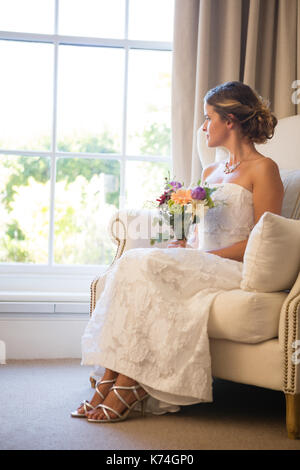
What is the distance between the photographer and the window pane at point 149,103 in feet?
13.2

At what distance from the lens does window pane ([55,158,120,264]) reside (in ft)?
13.0

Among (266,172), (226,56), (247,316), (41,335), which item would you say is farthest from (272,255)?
(226,56)

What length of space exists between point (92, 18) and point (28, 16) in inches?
16.5

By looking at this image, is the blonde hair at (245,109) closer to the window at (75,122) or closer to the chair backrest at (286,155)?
the chair backrest at (286,155)

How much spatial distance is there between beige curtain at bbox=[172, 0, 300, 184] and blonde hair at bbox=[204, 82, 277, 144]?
0.87 meters

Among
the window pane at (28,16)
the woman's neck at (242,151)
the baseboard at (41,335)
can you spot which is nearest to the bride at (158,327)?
the woman's neck at (242,151)

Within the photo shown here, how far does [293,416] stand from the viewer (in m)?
2.05

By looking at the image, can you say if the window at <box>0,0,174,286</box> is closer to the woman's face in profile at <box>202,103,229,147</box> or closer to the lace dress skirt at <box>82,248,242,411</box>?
the woman's face in profile at <box>202,103,229,147</box>

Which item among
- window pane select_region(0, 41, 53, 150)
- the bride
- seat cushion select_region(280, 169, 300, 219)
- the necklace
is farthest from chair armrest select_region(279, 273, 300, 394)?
window pane select_region(0, 41, 53, 150)

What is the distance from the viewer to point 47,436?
196 centimetres

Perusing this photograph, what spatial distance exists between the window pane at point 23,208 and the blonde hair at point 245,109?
159 cm

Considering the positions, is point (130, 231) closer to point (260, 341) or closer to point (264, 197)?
point (264, 197)
